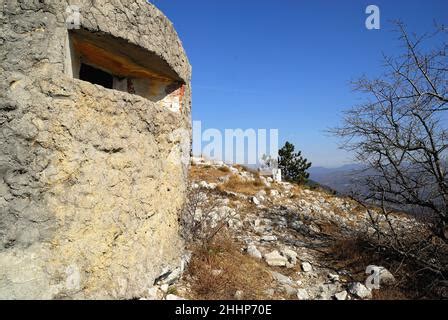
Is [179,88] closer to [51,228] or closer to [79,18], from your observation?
[79,18]

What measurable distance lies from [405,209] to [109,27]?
5146 mm

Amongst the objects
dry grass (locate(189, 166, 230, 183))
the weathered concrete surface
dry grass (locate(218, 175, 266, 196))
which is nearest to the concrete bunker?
the weathered concrete surface

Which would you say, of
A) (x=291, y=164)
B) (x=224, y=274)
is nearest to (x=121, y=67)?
(x=224, y=274)

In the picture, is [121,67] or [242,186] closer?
[121,67]

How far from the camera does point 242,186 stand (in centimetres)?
981

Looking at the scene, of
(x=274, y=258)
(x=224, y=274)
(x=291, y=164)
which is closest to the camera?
(x=224, y=274)

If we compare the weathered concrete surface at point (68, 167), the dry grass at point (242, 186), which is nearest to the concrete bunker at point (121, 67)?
the weathered concrete surface at point (68, 167)

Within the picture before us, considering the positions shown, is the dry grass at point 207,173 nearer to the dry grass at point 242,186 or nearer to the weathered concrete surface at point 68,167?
the dry grass at point 242,186

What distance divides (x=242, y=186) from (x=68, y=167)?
25.3 ft

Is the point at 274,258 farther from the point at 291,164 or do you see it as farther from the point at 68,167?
the point at 291,164

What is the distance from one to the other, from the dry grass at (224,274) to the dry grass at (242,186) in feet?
15.7

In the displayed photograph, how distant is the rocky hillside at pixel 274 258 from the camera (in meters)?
3.56
